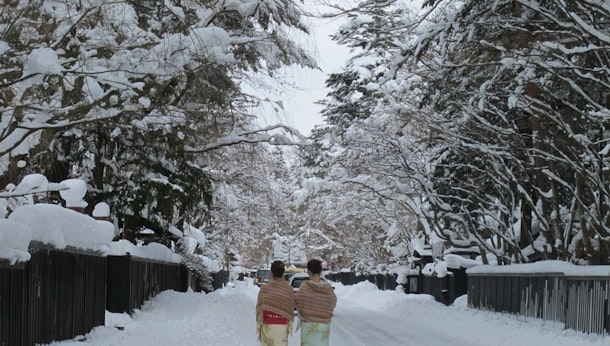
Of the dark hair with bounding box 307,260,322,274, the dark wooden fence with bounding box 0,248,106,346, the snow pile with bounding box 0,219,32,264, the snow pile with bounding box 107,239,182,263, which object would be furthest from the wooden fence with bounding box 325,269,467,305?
the snow pile with bounding box 0,219,32,264

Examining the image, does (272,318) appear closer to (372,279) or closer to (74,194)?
(74,194)

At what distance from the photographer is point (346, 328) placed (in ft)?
75.0

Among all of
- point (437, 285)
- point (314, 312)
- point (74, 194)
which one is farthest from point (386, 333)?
point (437, 285)

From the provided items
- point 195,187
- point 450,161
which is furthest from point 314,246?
point 195,187

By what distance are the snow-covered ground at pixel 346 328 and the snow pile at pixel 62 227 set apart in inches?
59.8

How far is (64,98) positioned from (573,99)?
1375 centimetres

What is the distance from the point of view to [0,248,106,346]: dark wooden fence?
9750 mm

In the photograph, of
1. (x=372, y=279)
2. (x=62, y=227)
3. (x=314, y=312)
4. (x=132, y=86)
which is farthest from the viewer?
(x=372, y=279)

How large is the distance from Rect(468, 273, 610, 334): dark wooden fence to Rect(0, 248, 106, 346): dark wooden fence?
31.8 ft

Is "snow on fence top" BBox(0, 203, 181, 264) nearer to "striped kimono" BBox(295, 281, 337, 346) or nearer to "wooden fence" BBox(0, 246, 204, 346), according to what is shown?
"wooden fence" BBox(0, 246, 204, 346)

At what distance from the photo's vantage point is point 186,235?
109ft

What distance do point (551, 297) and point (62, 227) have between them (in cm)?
1212

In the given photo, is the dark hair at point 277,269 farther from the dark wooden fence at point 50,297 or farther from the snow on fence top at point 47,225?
the dark wooden fence at point 50,297

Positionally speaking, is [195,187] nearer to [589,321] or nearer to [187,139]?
[187,139]
